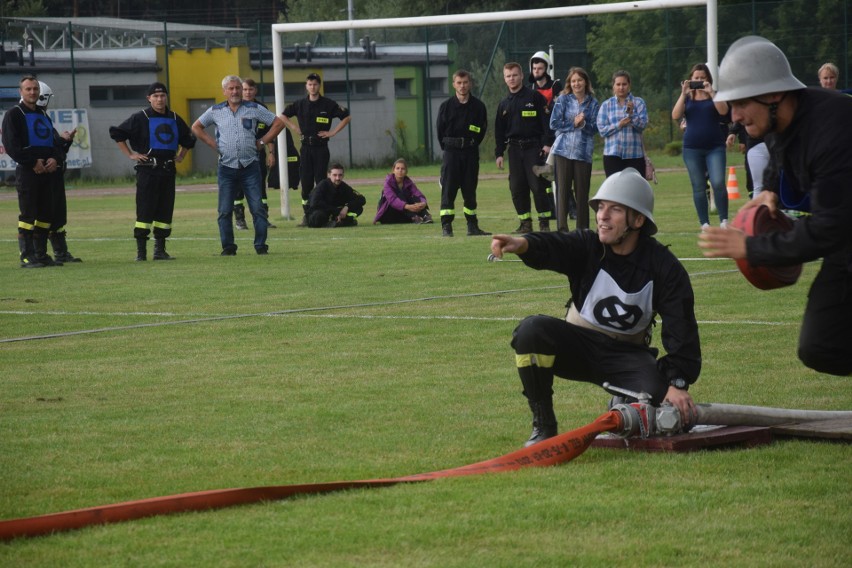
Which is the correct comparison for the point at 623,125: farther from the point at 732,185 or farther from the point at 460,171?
the point at 732,185

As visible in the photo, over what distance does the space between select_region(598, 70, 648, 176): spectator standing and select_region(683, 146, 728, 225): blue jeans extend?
2.73ft

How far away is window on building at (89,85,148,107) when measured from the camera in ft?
149

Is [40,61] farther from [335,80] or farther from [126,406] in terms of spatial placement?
[126,406]

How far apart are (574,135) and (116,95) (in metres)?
→ 31.9

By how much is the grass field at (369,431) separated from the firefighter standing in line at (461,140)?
16.7ft

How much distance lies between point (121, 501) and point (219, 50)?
41.6 metres

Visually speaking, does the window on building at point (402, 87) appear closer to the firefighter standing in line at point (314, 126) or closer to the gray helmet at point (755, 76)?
the firefighter standing in line at point (314, 126)

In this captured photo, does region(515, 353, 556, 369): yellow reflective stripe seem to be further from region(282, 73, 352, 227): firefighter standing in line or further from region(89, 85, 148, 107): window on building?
Result: region(89, 85, 148, 107): window on building

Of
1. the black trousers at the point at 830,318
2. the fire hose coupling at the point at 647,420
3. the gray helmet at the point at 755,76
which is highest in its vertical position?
the gray helmet at the point at 755,76

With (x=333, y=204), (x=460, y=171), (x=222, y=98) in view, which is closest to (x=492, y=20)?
(x=333, y=204)

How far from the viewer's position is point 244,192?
16781mm

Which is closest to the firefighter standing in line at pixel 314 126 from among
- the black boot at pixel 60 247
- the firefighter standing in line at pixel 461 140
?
the firefighter standing in line at pixel 461 140

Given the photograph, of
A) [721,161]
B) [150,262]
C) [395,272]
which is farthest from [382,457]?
[721,161]

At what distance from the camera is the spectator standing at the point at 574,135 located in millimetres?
17406
